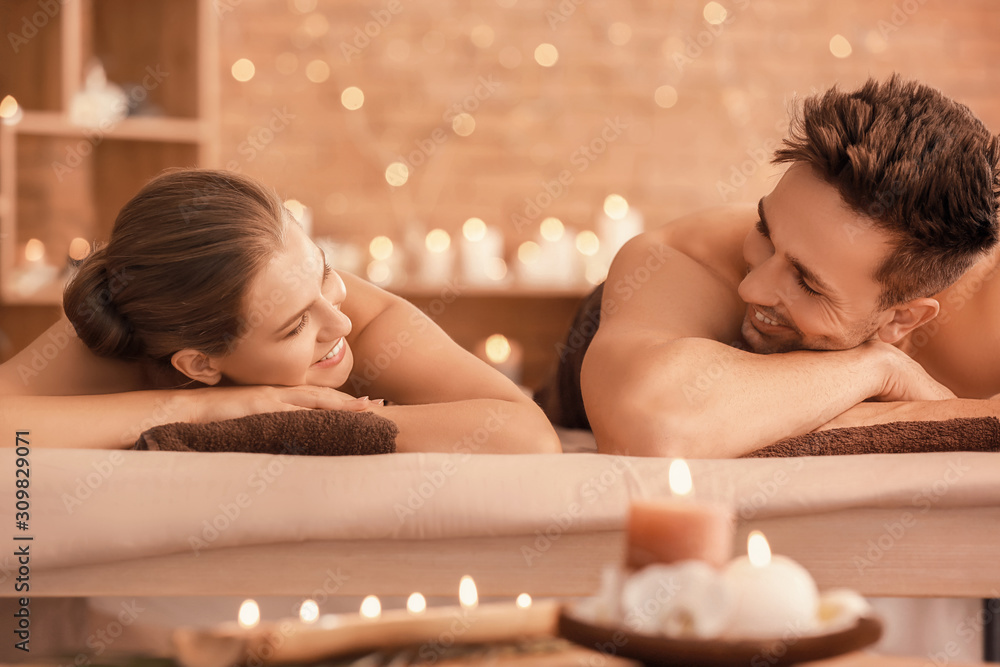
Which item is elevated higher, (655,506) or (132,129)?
(132,129)

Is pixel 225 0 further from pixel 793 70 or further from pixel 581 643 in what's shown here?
pixel 581 643

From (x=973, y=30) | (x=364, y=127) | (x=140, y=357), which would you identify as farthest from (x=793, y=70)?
(x=140, y=357)

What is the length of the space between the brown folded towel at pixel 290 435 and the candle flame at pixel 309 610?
181mm

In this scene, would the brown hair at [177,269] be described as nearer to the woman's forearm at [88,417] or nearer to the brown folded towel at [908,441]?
the woman's forearm at [88,417]

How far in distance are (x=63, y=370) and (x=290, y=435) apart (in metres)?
0.41

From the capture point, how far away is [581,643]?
1.75 feet

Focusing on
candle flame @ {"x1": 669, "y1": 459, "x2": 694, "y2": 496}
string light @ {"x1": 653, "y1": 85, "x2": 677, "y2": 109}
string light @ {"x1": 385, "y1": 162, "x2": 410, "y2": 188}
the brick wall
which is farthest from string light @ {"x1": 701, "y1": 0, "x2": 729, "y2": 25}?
candle flame @ {"x1": 669, "y1": 459, "x2": 694, "y2": 496}

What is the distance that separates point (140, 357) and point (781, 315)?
3.06 ft

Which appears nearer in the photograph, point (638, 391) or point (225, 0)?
point (638, 391)

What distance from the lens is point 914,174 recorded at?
1168 mm

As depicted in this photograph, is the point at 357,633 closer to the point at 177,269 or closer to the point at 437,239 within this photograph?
the point at 177,269

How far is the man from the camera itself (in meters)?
1.17

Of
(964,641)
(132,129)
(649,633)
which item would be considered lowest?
(964,641)

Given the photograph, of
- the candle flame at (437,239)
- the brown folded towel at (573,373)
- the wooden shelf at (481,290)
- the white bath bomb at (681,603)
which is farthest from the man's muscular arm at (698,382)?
the candle flame at (437,239)
